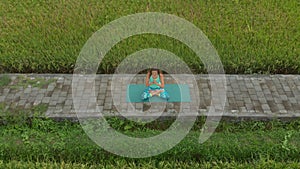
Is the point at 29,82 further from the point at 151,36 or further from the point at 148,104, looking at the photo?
the point at 151,36

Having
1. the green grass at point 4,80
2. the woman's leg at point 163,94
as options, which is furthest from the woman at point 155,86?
the green grass at point 4,80

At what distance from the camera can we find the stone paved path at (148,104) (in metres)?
4.25

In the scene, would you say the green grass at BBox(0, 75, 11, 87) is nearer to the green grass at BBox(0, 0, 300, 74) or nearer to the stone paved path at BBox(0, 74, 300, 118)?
the stone paved path at BBox(0, 74, 300, 118)

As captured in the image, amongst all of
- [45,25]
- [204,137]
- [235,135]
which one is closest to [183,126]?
[204,137]

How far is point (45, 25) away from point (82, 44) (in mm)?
913

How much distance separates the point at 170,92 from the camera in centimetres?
447

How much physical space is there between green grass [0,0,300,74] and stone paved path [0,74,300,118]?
0.30 m

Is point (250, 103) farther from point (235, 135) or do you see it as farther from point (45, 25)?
point (45, 25)

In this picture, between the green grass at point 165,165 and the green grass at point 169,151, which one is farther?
the green grass at point 169,151

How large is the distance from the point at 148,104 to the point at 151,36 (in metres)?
1.56

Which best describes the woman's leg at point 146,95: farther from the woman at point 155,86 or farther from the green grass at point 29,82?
the green grass at point 29,82

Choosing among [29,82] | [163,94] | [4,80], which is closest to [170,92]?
[163,94]

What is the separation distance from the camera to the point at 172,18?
19.5ft

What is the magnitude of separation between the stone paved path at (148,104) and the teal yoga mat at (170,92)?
0.07 meters
